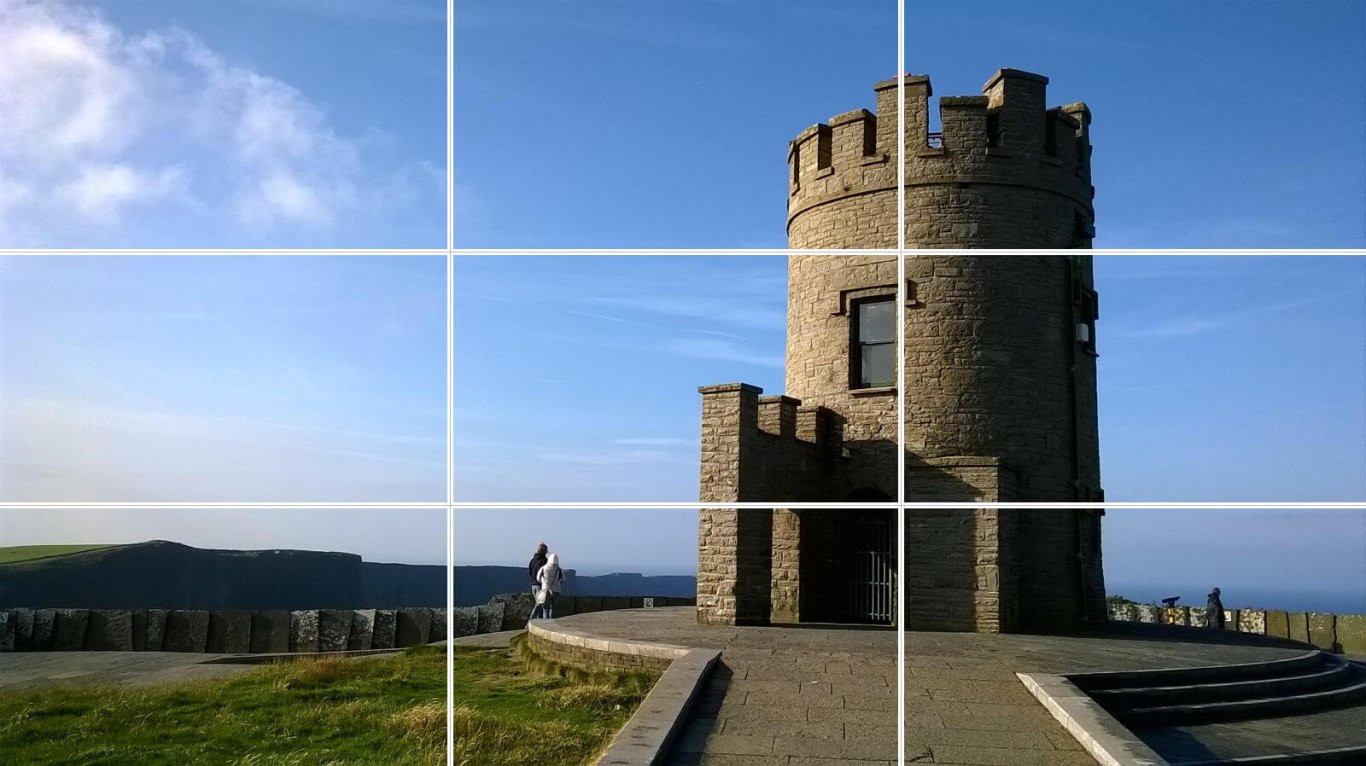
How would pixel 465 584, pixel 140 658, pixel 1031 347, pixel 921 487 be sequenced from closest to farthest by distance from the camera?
pixel 921 487
pixel 1031 347
pixel 140 658
pixel 465 584

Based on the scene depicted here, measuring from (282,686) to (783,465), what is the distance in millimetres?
7231

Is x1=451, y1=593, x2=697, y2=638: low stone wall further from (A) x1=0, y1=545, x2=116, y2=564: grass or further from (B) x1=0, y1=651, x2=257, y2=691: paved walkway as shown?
(A) x1=0, y1=545, x2=116, y2=564: grass

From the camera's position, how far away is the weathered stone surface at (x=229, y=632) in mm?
20078

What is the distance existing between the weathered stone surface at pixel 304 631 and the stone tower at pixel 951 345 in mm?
10031

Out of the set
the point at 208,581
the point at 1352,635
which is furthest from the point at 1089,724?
the point at 208,581

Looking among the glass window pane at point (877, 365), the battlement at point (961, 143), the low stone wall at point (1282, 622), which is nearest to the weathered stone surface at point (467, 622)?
the glass window pane at point (877, 365)

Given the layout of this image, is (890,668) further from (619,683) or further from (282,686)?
(282,686)

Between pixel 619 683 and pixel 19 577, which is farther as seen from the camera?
pixel 19 577

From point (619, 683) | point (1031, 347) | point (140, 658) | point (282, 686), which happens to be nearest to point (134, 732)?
point (282, 686)

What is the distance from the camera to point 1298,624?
1938cm

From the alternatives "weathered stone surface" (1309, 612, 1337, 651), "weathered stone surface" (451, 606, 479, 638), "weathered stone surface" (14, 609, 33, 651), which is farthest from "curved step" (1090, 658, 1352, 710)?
"weathered stone surface" (14, 609, 33, 651)

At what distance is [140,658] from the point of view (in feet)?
60.0

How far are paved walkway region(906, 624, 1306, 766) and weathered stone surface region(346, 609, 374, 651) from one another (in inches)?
452

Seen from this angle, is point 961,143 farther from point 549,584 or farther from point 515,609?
point 515,609
